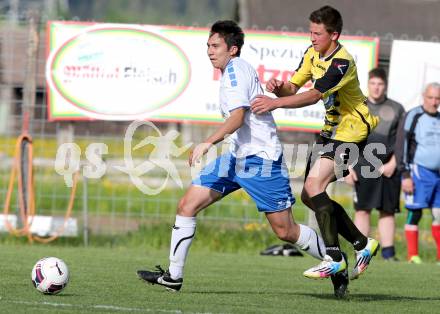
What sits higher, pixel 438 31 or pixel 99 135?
pixel 438 31

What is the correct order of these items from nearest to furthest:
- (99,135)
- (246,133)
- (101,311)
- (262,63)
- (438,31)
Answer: (101,311), (246,133), (262,63), (99,135), (438,31)

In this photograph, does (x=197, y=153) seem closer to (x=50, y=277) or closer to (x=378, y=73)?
(x=50, y=277)

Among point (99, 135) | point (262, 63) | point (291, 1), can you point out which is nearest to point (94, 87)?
point (99, 135)

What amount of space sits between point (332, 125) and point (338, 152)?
226 millimetres

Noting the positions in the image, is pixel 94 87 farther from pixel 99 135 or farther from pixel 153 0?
pixel 153 0

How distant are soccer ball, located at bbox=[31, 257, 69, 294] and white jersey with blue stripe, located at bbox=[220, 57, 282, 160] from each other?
1.65 meters

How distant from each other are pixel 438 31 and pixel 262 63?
1189cm

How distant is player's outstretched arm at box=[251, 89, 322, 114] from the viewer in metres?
8.12

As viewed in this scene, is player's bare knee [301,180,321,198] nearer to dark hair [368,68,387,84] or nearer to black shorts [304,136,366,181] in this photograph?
black shorts [304,136,366,181]

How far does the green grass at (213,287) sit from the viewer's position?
7.60 metres

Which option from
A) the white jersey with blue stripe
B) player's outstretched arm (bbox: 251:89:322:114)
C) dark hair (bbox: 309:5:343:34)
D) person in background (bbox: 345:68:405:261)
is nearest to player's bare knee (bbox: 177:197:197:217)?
the white jersey with blue stripe

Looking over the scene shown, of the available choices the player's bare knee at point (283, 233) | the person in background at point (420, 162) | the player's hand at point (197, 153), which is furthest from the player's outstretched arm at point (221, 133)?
the person in background at point (420, 162)

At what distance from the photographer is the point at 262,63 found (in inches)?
541

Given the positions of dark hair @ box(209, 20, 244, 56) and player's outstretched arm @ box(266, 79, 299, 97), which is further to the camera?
player's outstretched arm @ box(266, 79, 299, 97)
